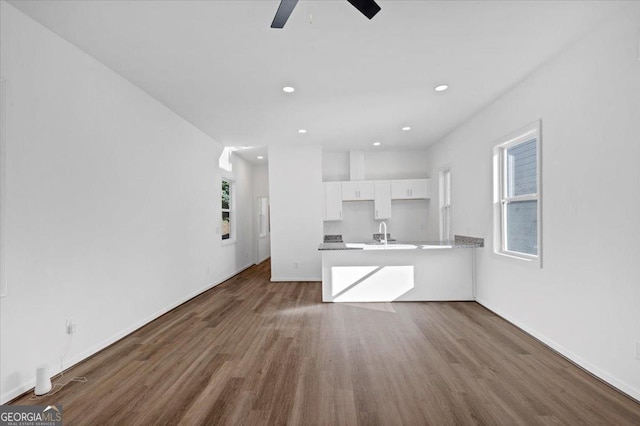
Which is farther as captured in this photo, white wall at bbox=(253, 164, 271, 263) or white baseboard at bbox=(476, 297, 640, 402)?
white wall at bbox=(253, 164, 271, 263)

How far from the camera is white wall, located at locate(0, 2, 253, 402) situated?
2.25 meters

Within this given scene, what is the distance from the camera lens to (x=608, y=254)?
2.36 m

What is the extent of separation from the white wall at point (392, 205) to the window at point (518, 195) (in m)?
3.08

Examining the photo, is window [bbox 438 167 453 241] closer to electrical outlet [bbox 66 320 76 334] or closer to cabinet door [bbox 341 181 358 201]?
cabinet door [bbox 341 181 358 201]

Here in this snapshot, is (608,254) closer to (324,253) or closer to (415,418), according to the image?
(415,418)

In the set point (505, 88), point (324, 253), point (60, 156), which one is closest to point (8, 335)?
point (60, 156)

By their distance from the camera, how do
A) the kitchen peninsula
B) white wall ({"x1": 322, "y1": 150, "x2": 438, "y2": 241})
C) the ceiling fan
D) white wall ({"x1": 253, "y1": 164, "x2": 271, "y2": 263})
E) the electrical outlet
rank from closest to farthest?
1. the ceiling fan
2. the electrical outlet
3. the kitchen peninsula
4. white wall ({"x1": 322, "y1": 150, "x2": 438, "y2": 241})
5. white wall ({"x1": 253, "y1": 164, "x2": 271, "y2": 263})

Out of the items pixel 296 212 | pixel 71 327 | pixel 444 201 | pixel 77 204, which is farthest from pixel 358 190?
pixel 71 327

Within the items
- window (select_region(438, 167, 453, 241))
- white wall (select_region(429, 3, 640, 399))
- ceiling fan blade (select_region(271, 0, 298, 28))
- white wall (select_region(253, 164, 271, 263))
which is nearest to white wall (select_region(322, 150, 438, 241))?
window (select_region(438, 167, 453, 241))

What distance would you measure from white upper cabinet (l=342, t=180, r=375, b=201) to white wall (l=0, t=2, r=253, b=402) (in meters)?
3.49

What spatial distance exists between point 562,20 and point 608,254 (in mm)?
1842

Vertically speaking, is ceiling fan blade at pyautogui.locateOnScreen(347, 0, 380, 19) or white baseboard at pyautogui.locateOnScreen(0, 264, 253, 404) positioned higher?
ceiling fan blade at pyautogui.locateOnScreen(347, 0, 380, 19)

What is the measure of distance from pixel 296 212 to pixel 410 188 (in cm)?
257

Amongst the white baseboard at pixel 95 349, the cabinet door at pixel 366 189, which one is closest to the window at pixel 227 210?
the white baseboard at pixel 95 349
